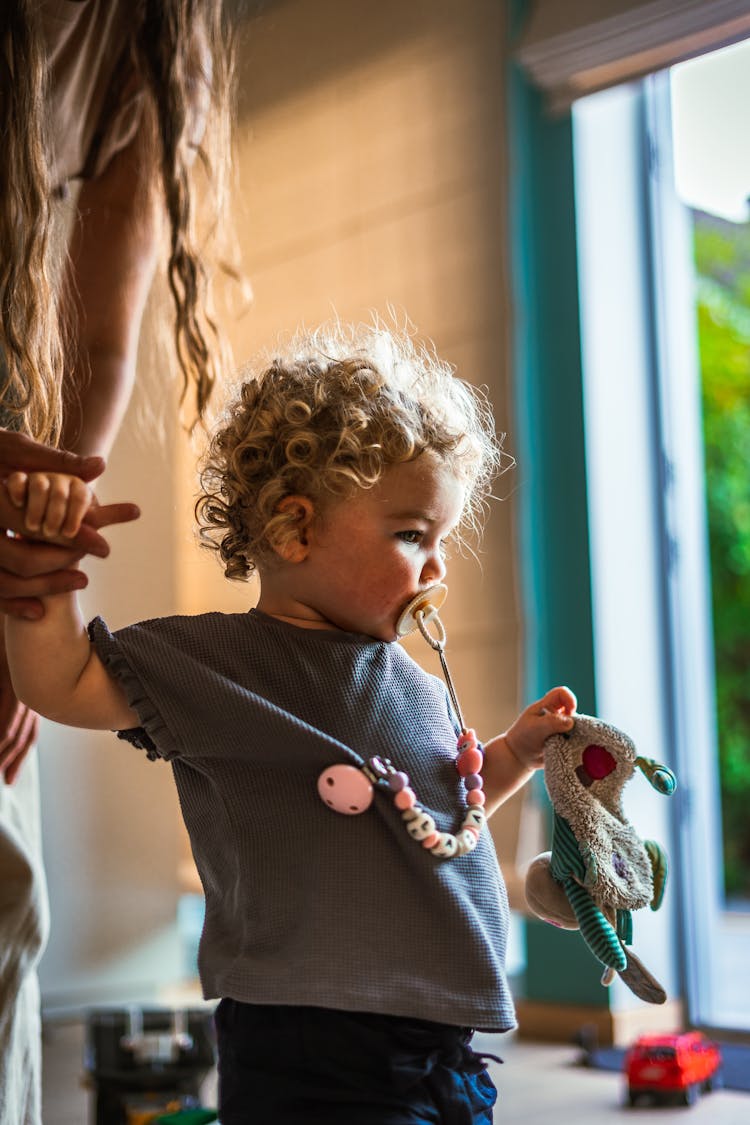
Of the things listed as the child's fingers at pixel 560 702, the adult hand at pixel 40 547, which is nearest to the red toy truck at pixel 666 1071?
the child's fingers at pixel 560 702

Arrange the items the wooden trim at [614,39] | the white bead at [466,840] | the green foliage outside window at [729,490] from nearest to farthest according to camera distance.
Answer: the white bead at [466,840]
the wooden trim at [614,39]
the green foliage outside window at [729,490]

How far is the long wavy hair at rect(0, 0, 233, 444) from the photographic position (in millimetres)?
1312

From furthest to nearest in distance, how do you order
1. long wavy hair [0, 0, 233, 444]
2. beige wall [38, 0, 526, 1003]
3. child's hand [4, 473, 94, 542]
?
beige wall [38, 0, 526, 1003]
long wavy hair [0, 0, 233, 444]
child's hand [4, 473, 94, 542]

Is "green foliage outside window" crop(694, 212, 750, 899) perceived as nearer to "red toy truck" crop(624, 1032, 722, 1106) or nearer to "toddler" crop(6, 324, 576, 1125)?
"red toy truck" crop(624, 1032, 722, 1106)

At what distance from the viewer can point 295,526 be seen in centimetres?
99

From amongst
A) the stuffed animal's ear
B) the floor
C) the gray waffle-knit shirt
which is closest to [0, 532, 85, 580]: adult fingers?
the gray waffle-knit shirt

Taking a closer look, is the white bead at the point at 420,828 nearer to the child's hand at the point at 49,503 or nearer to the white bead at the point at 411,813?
the white bead at the point at 411,813

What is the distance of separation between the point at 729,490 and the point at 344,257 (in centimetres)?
456

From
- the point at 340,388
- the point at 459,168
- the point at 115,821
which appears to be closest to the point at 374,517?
the point at 340,388

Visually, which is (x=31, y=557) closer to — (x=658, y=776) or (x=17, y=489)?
(x=17, y=489)

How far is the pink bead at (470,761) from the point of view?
995 mm

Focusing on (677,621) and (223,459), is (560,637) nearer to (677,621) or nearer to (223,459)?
(677,621)

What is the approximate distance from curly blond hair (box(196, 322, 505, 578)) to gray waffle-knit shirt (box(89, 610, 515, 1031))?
0.32ft

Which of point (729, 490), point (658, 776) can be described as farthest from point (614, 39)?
point (729, 490)
